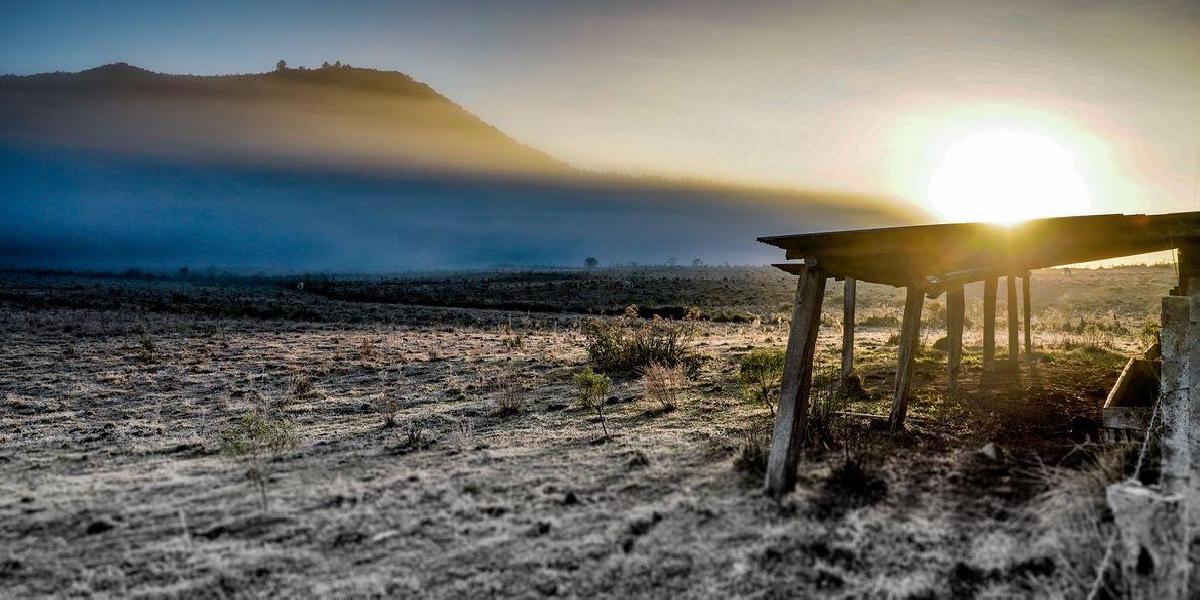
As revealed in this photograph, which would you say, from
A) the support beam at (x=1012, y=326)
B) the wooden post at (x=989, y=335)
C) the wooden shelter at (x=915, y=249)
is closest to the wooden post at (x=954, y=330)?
the wooden post at (x=989, y=335)

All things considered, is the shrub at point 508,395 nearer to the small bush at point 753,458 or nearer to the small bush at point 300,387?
the small bush at point 300,387

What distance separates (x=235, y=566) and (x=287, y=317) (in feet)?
105

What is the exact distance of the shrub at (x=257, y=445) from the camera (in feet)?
27.7

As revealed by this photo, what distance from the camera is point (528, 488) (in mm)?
7469

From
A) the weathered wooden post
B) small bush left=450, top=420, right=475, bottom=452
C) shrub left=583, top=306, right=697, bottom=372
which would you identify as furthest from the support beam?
small bush left=450, top=420, right=475, bottom=452

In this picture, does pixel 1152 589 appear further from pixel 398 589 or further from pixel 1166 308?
pixel 398 589

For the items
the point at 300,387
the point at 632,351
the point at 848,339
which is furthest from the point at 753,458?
the point at 300,387

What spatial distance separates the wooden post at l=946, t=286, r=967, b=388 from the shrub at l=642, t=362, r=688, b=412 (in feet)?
16.6

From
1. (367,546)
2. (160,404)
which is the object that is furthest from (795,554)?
(160,404)

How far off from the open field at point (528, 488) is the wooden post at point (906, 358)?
0.31 m

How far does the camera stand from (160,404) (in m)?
13.2

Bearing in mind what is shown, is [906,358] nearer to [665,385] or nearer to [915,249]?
[915,249]

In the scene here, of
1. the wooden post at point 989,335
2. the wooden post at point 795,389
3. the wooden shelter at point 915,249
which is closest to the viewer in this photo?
the wooden shelter at point 915,249

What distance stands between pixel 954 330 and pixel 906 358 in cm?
379
